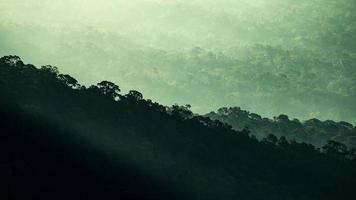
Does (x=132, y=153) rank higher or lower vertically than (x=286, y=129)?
lower

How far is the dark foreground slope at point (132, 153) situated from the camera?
5928 centimetres

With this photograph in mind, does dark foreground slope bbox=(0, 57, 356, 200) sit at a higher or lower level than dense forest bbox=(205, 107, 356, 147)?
lower

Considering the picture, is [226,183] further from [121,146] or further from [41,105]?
[41,105]

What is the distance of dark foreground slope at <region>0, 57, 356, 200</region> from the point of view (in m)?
59.3

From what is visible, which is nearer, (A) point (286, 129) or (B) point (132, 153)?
(B) point (132, 153)

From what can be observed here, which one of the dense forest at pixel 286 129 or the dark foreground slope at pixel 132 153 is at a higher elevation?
the dense forest at pixel 286 129

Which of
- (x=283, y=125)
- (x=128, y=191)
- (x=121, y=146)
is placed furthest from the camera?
(x=283, y=125)

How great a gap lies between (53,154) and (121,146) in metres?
14.9

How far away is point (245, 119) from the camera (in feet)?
423

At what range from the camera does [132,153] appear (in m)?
74.2

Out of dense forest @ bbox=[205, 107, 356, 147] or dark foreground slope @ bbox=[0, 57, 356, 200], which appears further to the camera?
dense forest @ bbox=[205, 107, 356, 147]

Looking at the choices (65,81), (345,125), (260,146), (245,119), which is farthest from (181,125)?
(345,125)

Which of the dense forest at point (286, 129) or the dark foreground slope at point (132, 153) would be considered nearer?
the dark foreground slope at point (132, 153)

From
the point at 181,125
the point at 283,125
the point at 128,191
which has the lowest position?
the point at 128,191
